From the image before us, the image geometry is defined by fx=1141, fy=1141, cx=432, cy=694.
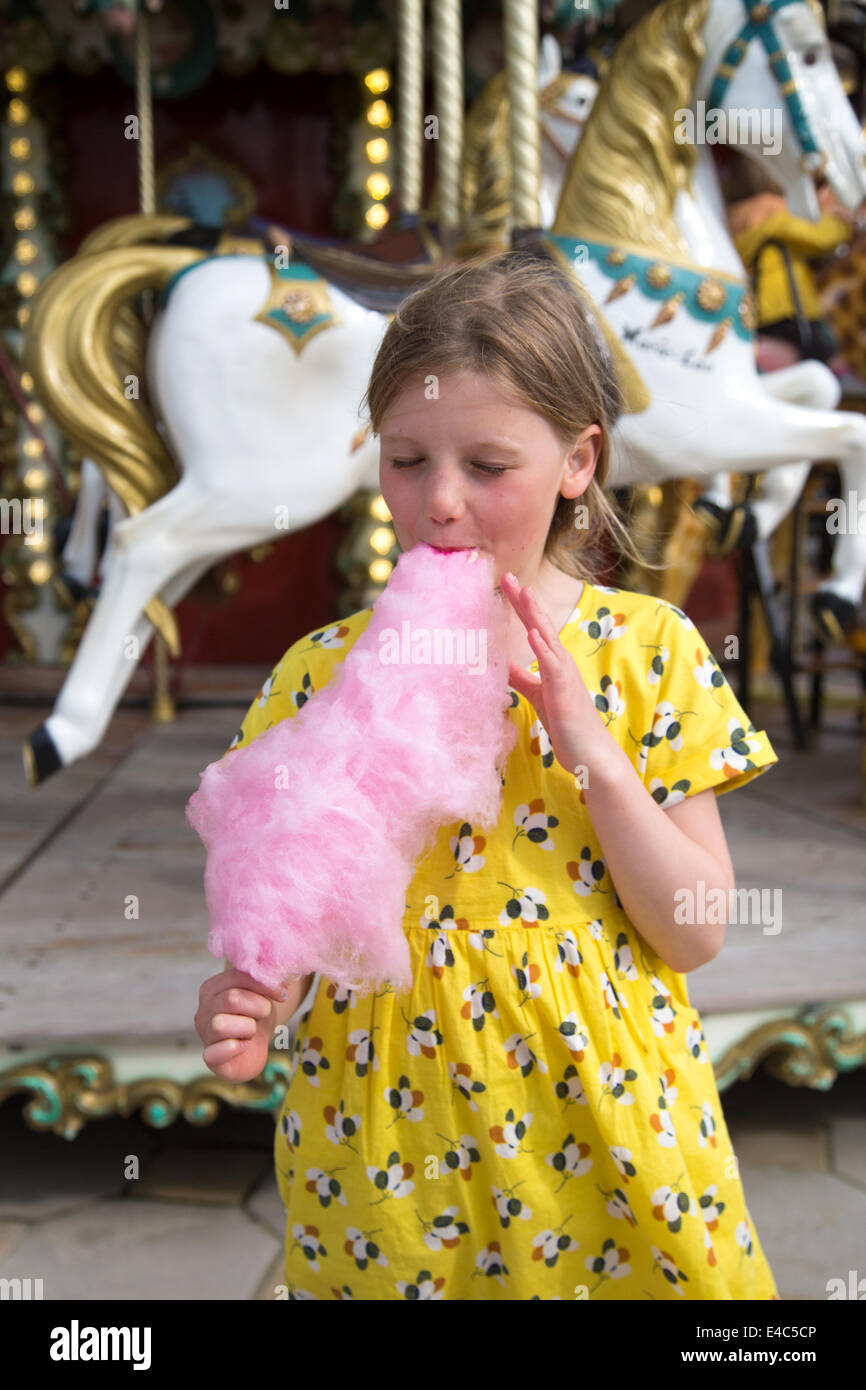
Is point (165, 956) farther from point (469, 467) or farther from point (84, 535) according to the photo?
point (84, 535)

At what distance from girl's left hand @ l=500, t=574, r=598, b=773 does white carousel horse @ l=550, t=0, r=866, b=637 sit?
1.81 m

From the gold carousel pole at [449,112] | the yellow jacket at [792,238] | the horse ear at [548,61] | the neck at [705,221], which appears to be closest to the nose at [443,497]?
the gold carousel pole at [449,112]

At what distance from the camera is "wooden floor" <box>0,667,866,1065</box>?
75.9 inches

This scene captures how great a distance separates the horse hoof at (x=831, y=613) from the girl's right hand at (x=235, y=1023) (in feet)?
7.97

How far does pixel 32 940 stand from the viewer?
2189mm

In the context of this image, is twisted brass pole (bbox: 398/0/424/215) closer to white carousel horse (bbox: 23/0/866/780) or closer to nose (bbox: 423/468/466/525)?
white carousel horse (bbox: 23/0/866/780)

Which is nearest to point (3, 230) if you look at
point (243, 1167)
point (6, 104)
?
point (6, 104)

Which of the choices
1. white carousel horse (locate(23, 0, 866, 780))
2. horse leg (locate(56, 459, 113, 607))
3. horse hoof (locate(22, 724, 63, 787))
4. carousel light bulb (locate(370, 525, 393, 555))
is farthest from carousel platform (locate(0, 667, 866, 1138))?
carousel light bulb (locate(370, 525, 393, 555))

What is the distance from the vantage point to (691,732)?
100cm

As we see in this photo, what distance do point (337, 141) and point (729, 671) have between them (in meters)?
3.12
